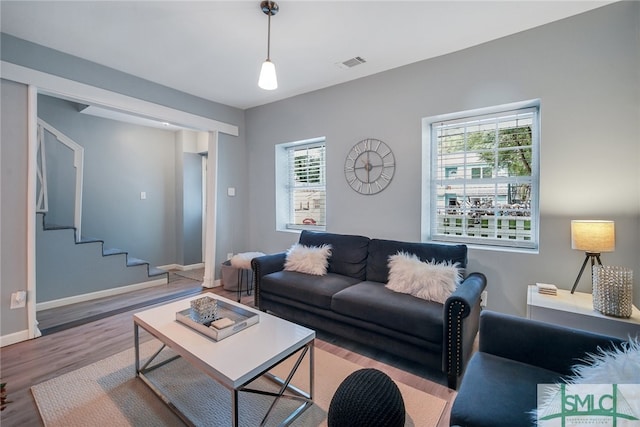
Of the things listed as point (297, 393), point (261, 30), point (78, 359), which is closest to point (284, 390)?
point (297, 393)

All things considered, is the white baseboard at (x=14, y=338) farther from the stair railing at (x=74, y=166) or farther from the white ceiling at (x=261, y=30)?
the white ceiling at (x=261, y=30)

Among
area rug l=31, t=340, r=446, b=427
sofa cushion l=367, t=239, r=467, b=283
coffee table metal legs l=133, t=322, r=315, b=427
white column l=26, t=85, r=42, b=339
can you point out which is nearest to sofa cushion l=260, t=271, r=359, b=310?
sofa cushion l=367, t=239, r=467, b=283

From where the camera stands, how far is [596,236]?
185cm

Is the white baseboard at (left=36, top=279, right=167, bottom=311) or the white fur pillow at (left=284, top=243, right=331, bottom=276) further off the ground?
the white fur pillow at (left=284, top=243, right=331, bottom=276)

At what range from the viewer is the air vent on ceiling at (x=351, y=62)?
9.29 feet

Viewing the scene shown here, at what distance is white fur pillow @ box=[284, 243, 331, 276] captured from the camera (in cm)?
296

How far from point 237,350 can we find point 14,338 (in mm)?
2436

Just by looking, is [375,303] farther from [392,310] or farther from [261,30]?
[261,30]

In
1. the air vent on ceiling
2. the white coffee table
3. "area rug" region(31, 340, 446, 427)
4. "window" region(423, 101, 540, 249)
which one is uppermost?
the air vent on ceiling

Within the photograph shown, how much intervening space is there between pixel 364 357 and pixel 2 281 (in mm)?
3148

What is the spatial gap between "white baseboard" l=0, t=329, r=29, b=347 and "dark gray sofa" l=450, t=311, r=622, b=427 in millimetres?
3470

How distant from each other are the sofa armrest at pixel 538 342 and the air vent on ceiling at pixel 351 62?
8.26 feet

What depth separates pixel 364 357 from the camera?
2.25 metres

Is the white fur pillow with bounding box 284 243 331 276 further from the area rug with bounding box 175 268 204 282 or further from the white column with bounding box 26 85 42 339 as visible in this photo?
the white column with bounding box 26 85 42 339
